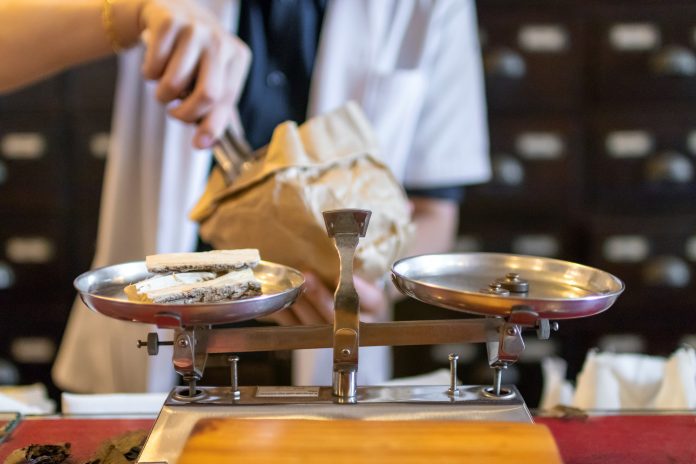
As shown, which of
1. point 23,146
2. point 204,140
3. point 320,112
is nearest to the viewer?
point 204,140

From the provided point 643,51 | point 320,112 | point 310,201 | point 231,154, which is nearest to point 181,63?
point 231,154

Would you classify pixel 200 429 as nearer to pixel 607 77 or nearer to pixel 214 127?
pixel 214 127

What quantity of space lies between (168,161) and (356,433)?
79 cm

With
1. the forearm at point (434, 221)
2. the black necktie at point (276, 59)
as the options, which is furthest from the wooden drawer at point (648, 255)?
the black necktie at point (276, 59)

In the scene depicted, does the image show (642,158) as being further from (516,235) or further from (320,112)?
(320,112)

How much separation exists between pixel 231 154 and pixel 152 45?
0.49 ft

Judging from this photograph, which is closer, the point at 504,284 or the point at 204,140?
the point at 504,284

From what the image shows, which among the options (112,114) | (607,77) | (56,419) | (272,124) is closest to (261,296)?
(56,419)

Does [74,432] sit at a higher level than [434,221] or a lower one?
lower

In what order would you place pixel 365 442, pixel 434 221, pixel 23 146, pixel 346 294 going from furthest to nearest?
pixel 23 146 < pixel 434 221 < pixel 346 294 < pixel 365 442

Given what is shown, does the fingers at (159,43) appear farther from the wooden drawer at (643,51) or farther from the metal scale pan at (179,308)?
the wooden drawer at (643,51)

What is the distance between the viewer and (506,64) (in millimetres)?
1813

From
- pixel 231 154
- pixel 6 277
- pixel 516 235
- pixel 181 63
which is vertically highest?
pixel 181 63

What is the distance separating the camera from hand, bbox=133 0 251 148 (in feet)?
2.70
